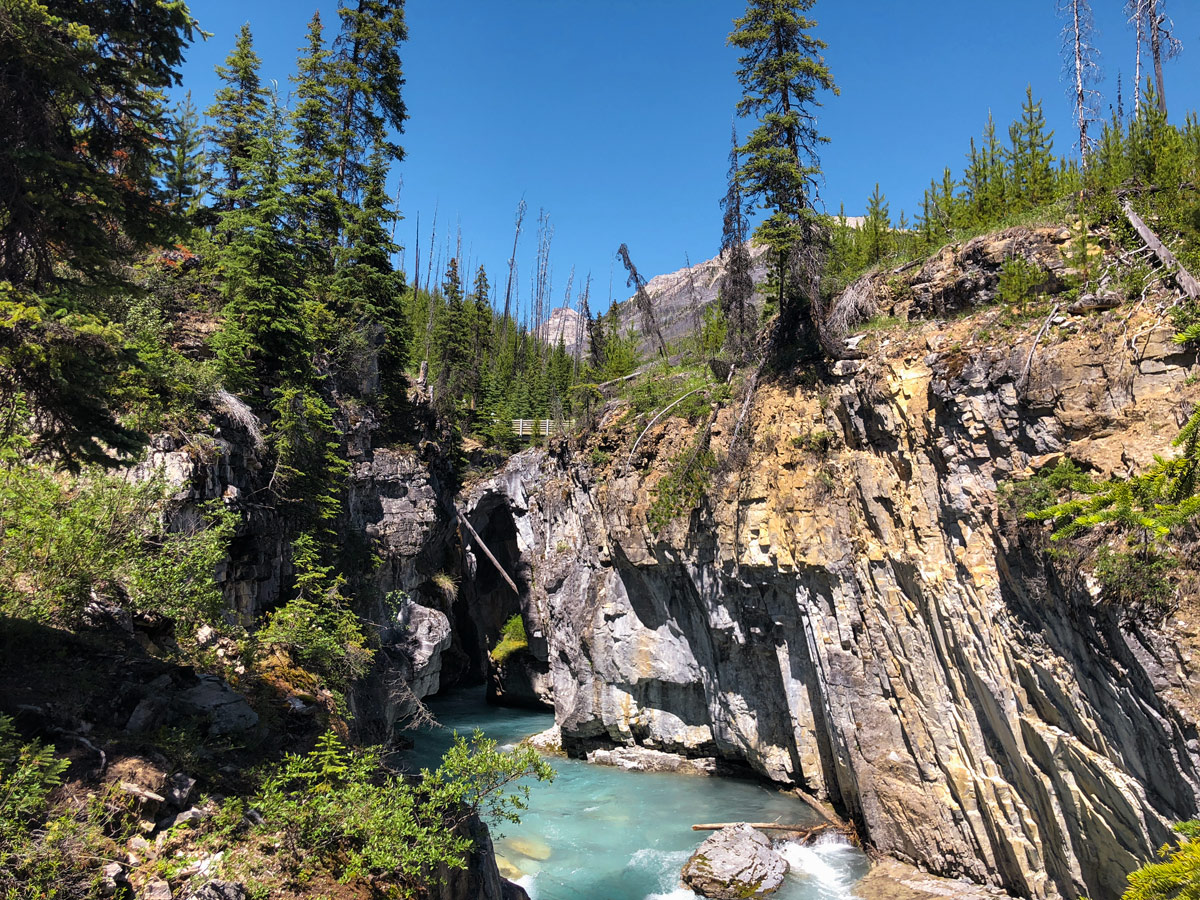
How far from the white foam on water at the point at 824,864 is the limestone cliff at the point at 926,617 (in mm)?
992

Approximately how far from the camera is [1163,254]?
10531 mm

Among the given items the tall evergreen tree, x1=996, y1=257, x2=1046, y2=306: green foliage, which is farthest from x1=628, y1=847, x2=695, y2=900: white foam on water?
x1=996, y1=257, x2=1046, y2=306: green foliage

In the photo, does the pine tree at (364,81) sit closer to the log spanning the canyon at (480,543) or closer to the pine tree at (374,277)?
the pine tree at (374,277)

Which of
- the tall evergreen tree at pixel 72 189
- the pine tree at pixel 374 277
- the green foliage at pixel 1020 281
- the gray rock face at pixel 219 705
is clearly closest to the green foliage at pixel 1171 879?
the tall evergreen tree at pixel 72 189

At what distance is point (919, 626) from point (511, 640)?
72.3ft

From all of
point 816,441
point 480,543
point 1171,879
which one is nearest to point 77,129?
point 1171,879

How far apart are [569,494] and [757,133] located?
13937mm

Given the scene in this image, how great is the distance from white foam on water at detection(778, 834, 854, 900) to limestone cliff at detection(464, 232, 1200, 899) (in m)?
0.99

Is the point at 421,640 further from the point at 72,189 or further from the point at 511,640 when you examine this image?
the point at 72,189

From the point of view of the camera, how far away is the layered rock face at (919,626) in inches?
370

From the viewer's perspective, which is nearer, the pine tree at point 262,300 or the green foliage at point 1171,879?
the green foliage at point 1171,879

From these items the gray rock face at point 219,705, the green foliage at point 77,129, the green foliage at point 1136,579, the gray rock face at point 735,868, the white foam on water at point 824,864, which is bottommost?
the white foam on water at point 824,864

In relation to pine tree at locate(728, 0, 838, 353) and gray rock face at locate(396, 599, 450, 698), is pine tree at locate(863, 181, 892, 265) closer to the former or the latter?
pine tree at locate(728, 0, 838, 353)

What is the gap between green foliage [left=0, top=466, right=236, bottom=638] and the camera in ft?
25.3
